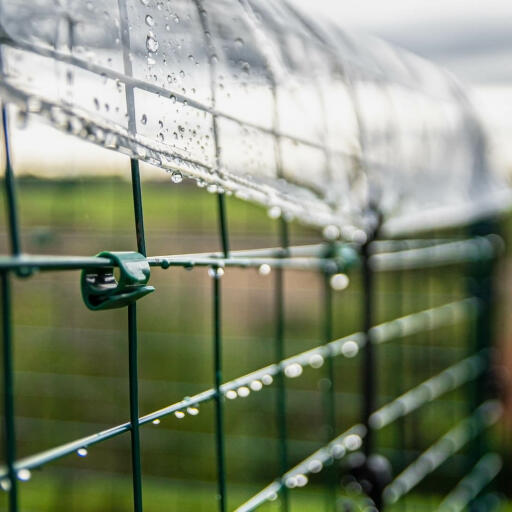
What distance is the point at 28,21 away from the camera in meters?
0.52

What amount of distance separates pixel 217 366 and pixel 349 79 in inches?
20.0

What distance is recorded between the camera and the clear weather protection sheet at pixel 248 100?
1.79ft

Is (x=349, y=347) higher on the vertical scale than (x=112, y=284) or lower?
lower

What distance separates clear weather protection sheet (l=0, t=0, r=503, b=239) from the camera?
21.4 inches

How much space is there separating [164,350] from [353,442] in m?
3.84

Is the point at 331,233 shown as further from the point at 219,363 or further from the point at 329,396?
the point at 219,363

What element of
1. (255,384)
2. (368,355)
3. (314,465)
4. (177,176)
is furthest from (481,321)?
(177,176)

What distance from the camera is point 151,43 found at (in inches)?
25.5

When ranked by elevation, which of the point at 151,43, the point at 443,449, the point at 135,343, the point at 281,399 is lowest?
the point at 443,449

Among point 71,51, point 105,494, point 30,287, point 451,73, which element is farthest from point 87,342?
point 71,51

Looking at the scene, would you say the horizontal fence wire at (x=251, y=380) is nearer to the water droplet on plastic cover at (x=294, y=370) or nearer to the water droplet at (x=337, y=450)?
the water droplet on plastic cover at (x=294, y=370)

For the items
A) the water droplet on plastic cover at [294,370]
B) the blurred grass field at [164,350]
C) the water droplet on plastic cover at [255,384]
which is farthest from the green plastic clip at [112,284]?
the blurred grass field at [164,350]

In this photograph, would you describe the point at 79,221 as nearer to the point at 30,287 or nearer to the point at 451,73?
the point at 30,287

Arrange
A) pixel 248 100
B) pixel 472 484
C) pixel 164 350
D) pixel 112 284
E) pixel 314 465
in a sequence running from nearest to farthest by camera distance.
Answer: pixel 112 284, pixel 248 100, pixel 314 465, pixel 472 484, pixel 164 350
